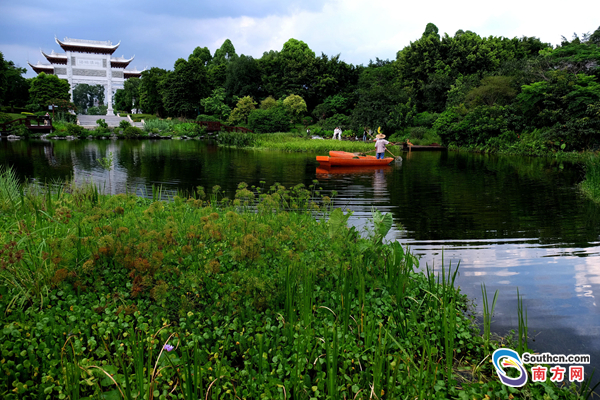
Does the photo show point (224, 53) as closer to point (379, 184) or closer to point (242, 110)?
point (242, 110)

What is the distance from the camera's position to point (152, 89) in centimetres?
4472

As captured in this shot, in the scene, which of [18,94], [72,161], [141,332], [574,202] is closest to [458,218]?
[574,202]

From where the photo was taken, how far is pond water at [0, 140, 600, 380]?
384cm

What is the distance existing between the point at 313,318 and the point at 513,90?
29.6 metres

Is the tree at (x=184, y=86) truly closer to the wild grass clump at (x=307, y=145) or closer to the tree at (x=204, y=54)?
the tree at (x=204, y=54)

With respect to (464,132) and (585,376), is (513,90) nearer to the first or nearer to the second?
(464,132)

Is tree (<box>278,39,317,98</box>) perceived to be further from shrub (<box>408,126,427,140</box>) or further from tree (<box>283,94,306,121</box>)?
shrub (<box>408,126,427,140</box>)

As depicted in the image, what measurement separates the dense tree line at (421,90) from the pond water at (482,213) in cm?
734

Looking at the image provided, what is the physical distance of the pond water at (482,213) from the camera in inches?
151

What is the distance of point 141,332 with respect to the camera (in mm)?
Answer: 2645

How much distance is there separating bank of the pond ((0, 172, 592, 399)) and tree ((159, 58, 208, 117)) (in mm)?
40075

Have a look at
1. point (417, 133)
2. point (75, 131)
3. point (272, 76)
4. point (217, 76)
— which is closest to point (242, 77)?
point (272, 76)

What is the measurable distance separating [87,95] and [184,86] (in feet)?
123

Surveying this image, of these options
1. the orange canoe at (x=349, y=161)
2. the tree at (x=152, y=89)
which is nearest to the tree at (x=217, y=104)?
the tree at (x=152, y=89)
